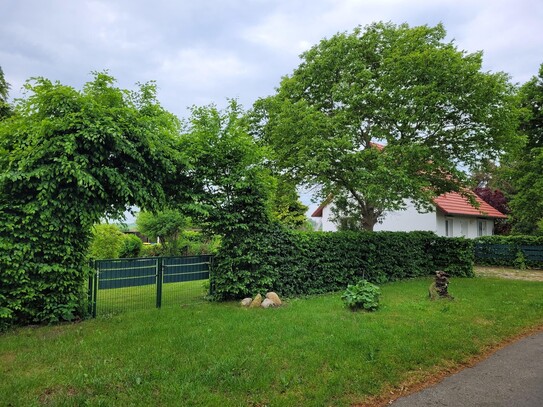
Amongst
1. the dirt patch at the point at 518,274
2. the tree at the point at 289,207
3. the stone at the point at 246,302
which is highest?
the tree at the point at 289,207

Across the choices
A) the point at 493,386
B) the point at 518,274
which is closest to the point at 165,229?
the point at 493,386

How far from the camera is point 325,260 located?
11.2m

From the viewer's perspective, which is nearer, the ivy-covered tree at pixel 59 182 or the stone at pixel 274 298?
the ivy-covered tree at pixel 59 182

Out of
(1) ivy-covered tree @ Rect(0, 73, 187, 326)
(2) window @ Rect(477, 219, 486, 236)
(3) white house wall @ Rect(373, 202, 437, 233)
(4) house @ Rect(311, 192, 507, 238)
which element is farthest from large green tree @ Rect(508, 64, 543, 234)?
(1) ivy-covered tree @ Rect(0, 73, 187, 326)

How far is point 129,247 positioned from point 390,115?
15.4 meters

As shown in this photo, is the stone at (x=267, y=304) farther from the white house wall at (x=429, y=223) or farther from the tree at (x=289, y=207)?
the white house wall at (x=429, y=223)

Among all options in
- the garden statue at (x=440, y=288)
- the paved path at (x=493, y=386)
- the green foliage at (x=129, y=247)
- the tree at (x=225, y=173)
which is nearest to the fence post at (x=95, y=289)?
the tree at (x=225, y=173)

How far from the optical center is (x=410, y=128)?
1243 centimetres

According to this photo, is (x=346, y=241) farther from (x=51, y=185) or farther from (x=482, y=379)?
(x=51, y=185)

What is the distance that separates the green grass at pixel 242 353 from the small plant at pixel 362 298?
0.29 m

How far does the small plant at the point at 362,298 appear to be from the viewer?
8.05m

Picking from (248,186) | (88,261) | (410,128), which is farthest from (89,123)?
(410,128)

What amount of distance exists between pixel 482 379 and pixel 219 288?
6.11 m

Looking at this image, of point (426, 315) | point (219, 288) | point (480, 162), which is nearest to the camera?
point (426, 315)
